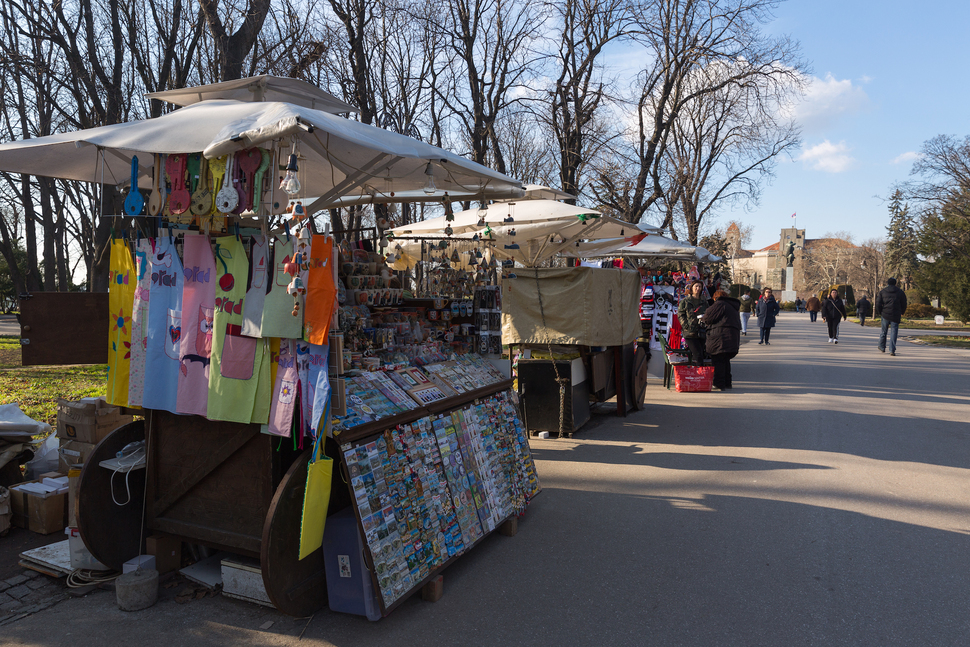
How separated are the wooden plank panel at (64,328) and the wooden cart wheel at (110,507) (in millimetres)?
664

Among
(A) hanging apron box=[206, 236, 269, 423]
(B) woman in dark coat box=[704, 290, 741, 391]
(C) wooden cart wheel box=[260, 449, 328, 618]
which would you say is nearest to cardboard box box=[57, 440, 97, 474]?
(A) hanging apron box=[206, 236, 269, 423]

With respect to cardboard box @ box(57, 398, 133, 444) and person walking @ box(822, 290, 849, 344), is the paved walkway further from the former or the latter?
person walking @ box(822, 290, 849, 344)

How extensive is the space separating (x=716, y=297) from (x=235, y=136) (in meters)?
10.5

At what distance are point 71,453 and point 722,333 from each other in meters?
10.2

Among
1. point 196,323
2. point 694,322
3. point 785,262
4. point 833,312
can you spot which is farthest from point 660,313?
point 785,262

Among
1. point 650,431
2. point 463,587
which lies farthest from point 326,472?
point 650,431

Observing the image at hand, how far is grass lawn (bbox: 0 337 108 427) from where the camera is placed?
840 centimetres

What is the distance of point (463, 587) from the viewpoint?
380cm

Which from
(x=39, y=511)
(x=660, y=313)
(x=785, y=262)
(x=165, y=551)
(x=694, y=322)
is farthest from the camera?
(x=785, y=262)

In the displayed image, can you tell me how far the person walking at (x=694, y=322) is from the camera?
11.6 metres

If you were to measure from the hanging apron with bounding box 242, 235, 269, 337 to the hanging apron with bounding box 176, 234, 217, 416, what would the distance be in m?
0.31

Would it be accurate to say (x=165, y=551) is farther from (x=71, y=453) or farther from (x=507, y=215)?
(x=507, y=215)

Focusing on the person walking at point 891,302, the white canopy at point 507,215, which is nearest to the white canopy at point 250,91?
the white canopy at point 507,215

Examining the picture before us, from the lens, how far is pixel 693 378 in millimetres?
11445
